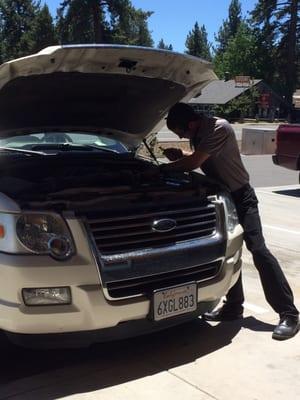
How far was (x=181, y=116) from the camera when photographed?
15.8ft

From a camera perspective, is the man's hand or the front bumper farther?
the man's hand

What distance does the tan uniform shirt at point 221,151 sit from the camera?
469 centimetres

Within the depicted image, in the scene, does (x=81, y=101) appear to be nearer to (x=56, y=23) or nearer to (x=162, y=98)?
(x=162, y=98)

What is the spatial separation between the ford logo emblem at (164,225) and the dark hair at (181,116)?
1012 millimetres

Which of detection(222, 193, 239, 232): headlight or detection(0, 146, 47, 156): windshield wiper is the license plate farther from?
detection(0, 146, 47, 156): windshield wiper

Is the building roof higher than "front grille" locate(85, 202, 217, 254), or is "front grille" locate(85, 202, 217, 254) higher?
the building roof

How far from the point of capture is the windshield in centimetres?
575

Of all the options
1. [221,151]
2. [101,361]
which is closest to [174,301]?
[101,361]

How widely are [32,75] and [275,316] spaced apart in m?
2.77

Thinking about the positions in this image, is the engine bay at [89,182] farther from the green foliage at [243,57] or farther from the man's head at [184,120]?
the green foliage at [243,57]

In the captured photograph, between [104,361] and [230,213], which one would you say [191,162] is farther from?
[104,361]

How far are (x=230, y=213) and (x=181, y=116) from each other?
0.86 meters

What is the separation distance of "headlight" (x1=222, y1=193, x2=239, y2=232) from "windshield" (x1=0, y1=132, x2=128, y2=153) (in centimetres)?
184

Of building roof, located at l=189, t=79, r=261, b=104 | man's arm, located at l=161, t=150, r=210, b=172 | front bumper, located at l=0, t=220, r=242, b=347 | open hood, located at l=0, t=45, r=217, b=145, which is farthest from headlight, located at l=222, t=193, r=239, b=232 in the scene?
building roof, located at l=189, t=79, r=261, b=104
